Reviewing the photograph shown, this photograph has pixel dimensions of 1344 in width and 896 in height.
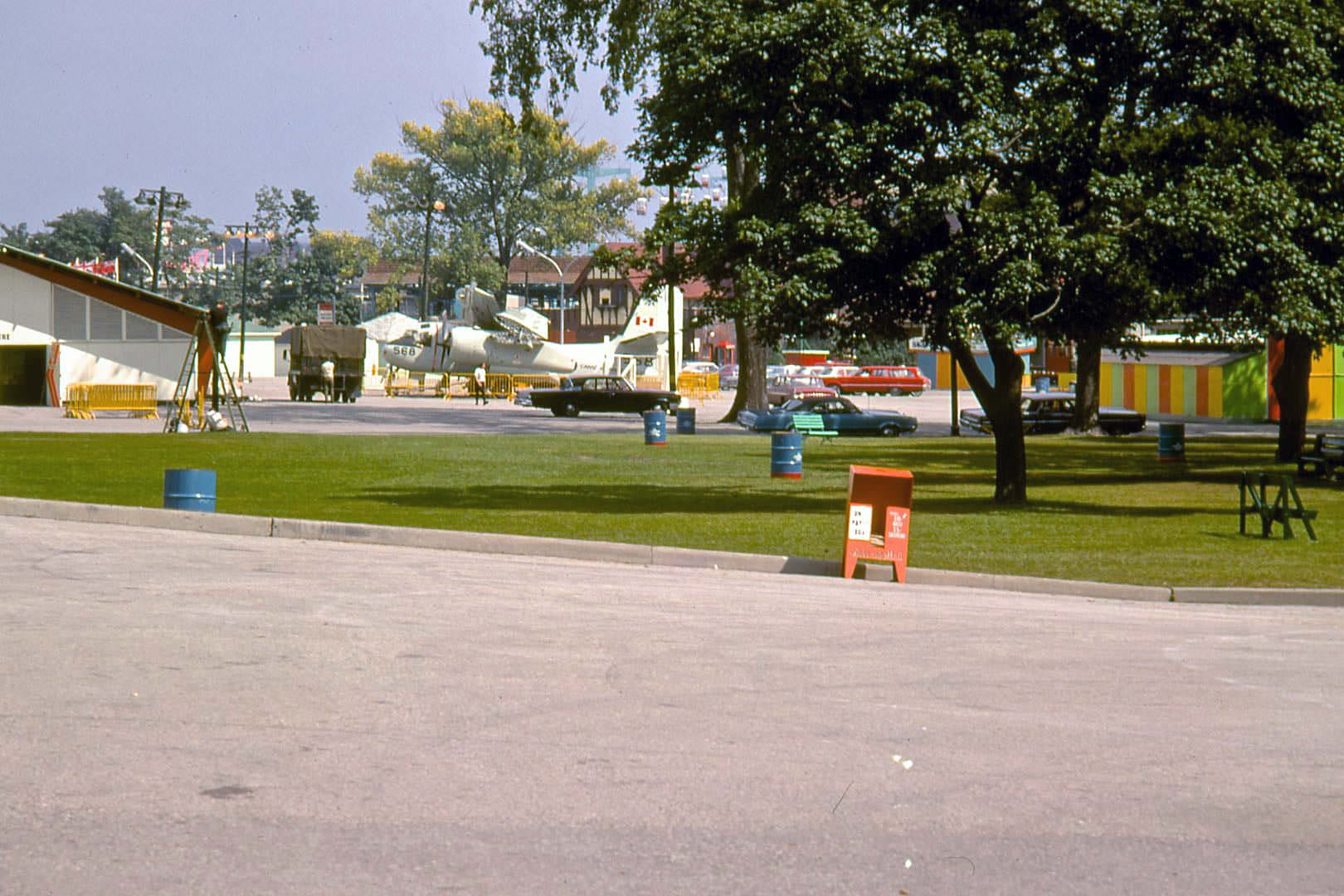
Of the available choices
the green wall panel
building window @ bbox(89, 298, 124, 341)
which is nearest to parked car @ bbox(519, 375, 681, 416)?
building window @ bbox(89, 298, 124, 341)

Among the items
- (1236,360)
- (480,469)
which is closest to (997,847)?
(480,469)

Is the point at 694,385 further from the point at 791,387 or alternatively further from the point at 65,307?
the point at 65,307

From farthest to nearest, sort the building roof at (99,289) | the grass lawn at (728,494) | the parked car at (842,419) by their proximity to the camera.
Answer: the building roof at (99,289), the parked car at (842,419), the grass lawn at (728,494)

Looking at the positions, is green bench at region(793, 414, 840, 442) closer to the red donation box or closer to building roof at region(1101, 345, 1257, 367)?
building roof at region(1101, 345, 1257, 367)

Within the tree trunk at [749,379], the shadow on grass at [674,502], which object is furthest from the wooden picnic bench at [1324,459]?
the tree trunk at [749,379]

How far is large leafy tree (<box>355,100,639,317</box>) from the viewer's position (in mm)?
118438

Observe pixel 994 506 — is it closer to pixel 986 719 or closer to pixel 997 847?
pixel 986 719

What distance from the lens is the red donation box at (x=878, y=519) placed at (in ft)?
47.0

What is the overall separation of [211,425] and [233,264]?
111448 millimetres

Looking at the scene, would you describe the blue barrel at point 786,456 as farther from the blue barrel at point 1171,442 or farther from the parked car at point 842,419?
the parked car at point 842,419

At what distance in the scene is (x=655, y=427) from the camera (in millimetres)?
37688

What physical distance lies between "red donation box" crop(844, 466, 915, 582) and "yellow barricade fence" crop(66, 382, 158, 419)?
38728 millimetres

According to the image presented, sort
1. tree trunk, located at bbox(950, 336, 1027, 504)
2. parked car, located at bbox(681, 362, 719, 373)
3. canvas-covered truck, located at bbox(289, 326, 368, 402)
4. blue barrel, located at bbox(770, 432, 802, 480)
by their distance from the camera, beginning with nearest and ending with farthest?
1. tree trunk, located at bbox(950, 336, 1027, 504)
2. blue barrel, located at bbox(770, 432, 802, 480)
3. canvas-covered truck, located at bbox(289, 326, 368, 402)
4. parked car, located at bbox(681, 362, 719, 373)

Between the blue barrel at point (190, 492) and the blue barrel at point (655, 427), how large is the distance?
64.9 feet
